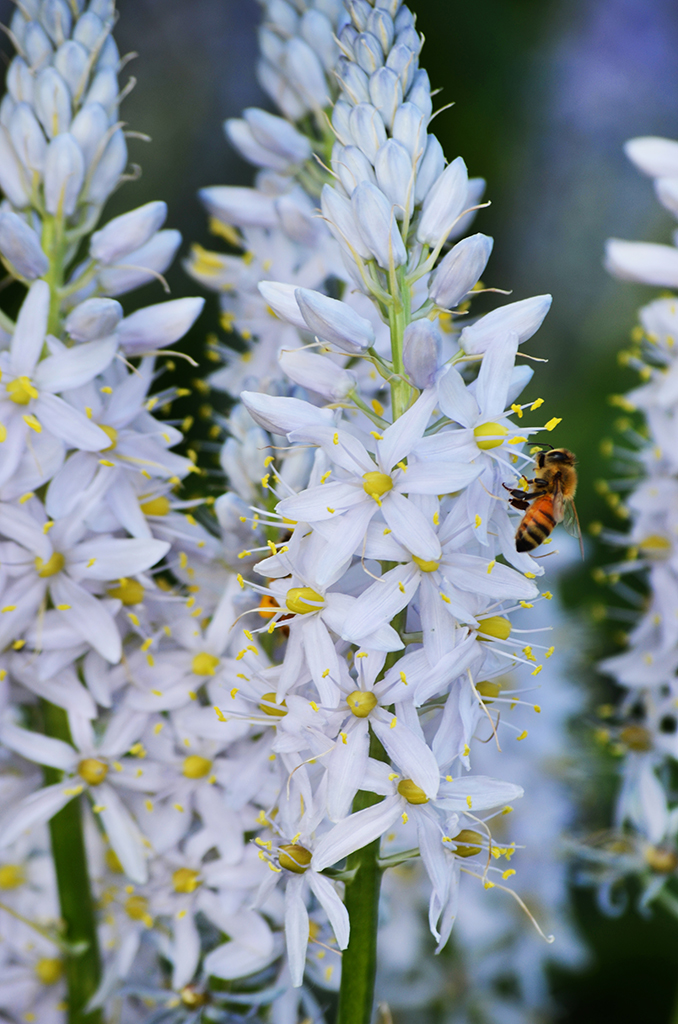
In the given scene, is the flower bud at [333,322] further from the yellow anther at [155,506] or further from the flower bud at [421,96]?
the yellow anther at [155,506]

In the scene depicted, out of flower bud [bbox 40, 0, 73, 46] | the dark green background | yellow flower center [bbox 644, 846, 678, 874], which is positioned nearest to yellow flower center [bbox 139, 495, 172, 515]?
flower bud [bbox 40, 0, 73, 46]

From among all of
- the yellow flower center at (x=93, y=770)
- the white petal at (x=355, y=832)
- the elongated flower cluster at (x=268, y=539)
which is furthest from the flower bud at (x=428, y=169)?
the yellow flower center at (x=93, y=770)

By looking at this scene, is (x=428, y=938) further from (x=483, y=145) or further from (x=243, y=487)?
(x=483, y=145)

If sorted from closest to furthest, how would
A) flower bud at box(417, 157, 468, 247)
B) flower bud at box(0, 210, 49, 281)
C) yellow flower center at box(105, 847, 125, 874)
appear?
flower bud at box(417, 157, 468, 247), flower bud at box(0, 210, 49, 281), yellow flower center at box(105, 847, 125, 874)

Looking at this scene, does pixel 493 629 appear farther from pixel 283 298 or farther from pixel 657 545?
pixel 657 545

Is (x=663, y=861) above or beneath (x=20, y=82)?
beneath

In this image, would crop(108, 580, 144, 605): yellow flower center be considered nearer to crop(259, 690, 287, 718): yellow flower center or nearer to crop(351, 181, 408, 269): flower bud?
crop(259, 690, 287, 718): yellow flower center

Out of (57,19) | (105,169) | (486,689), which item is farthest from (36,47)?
(486,689)
